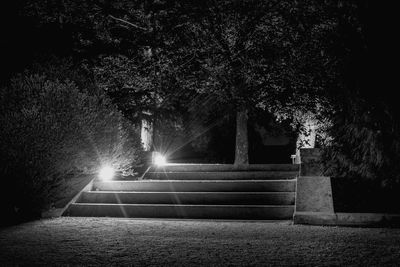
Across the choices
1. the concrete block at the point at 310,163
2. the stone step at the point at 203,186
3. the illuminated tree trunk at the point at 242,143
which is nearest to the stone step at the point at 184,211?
the stone step at the point at 203,186

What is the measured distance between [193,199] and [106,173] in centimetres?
298

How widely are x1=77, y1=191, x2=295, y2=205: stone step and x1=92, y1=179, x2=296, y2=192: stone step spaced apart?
58cm

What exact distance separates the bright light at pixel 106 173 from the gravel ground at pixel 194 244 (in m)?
2.93

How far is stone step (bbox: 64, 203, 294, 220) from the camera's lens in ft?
26.7

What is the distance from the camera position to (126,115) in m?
16.9

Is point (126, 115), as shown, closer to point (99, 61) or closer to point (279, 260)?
Answer: point (99, 61)

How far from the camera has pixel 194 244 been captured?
18.9ft

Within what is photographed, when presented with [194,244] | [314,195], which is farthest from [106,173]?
[194,244]

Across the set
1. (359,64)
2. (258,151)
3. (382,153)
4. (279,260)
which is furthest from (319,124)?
(258,151)

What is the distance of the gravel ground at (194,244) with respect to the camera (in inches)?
190

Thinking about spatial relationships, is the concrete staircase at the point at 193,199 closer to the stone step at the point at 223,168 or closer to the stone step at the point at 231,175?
the stone step at the point at 231,175

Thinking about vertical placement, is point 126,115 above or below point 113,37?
below

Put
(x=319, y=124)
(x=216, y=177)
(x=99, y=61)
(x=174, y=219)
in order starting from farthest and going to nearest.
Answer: (x=99, y=61) → (x=319, y=124) → (x=216, y=177) → (x=174, y=219)

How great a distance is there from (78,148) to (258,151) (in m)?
22.4
